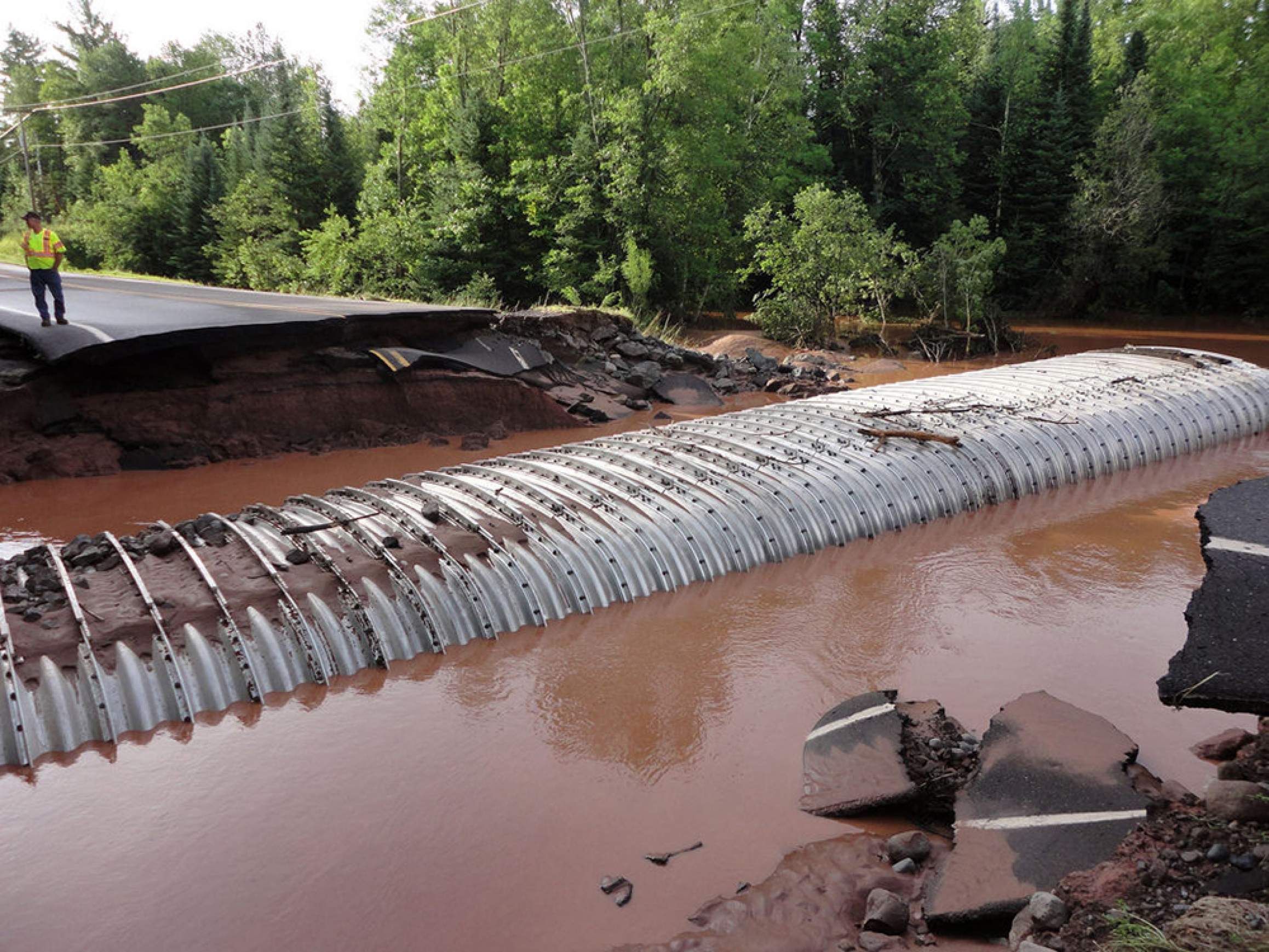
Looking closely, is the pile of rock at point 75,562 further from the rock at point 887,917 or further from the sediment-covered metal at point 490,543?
the rock at point 887,917

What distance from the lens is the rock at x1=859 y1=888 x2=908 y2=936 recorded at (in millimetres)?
4543

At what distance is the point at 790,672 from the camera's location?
7.55 metres

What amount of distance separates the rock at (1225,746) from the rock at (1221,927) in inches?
113

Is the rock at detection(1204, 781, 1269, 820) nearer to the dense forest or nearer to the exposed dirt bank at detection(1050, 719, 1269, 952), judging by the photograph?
the exposed dirt bank at detection(1050, 719, 1269, 952)

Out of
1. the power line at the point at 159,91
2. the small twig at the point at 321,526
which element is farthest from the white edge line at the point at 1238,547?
the power line at the point at 159,91

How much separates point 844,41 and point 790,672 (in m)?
40.7

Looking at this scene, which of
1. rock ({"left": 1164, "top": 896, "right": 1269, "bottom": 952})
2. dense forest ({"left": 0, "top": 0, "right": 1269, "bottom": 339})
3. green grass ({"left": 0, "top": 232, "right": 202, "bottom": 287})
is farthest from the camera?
green grass ({"left": 0, "top": 232, "right": 202, "bottom": 287})

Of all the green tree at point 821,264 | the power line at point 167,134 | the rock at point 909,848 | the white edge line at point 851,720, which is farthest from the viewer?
the power line at point 167,134

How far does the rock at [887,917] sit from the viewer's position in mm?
4543

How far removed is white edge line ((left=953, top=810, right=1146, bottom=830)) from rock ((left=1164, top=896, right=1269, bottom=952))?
4.09 feet

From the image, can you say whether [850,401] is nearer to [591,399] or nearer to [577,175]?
[591,399]

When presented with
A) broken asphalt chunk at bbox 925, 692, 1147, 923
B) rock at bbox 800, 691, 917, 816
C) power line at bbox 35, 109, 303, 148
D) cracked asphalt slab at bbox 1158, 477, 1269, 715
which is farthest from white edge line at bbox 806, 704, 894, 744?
power line at bbox 35, 109, 303, 148

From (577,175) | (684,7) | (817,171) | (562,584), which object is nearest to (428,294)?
(577,175)

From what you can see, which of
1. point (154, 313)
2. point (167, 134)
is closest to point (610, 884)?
point (154, 313)
